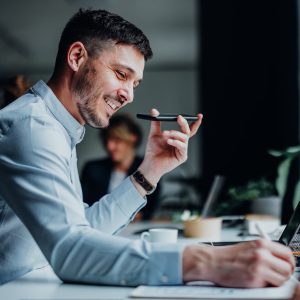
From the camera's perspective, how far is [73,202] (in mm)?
1094

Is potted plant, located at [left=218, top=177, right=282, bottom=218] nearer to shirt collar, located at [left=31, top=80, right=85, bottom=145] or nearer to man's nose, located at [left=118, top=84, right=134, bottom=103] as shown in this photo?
man's nose, located at [left=118, top=84, right=134, bottom=103]

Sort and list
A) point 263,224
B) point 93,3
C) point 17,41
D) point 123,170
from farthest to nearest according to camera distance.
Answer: point 17,41, point 93,3, point 123,170, point 263,224

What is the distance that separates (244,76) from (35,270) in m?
3.02

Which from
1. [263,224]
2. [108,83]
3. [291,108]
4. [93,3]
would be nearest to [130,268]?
[108,83]

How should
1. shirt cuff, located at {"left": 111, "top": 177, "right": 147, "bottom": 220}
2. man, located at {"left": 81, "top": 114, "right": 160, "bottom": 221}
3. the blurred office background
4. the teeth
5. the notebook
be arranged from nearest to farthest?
the notebook → the teeth → shirt cuff, located at {"left": 111, "top": 177, "right": 147, "bottom": 220} → the blurred office background → man, located at {"left": 81, "top": 114, "right": 160, "bottom": 221}

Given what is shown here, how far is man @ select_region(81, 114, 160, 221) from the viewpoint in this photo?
4.47m

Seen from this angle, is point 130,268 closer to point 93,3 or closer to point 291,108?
point 291,108

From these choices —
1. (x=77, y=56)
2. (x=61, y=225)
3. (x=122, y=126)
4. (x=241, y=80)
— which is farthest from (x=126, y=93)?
(x=122, y=126)

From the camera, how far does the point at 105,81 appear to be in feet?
4.79

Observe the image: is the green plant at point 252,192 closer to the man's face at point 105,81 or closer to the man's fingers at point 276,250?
the man's face at point 105,81

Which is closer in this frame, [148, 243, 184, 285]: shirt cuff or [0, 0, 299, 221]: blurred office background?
[148, 243, 184, 285]: shirt cuff

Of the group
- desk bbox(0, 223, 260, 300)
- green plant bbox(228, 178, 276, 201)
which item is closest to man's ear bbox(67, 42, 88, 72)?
desk bbox(0, 223, 260, 300)

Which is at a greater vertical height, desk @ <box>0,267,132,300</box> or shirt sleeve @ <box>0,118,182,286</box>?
shirt sleeve @ <box>0,118,182,286</box>

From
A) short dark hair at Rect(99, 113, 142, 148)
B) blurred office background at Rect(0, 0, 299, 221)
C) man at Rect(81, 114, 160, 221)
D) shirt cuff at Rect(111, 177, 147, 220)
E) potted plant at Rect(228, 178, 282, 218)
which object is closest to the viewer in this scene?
shirt cuff at Rect(111, 177, 147, 220)
